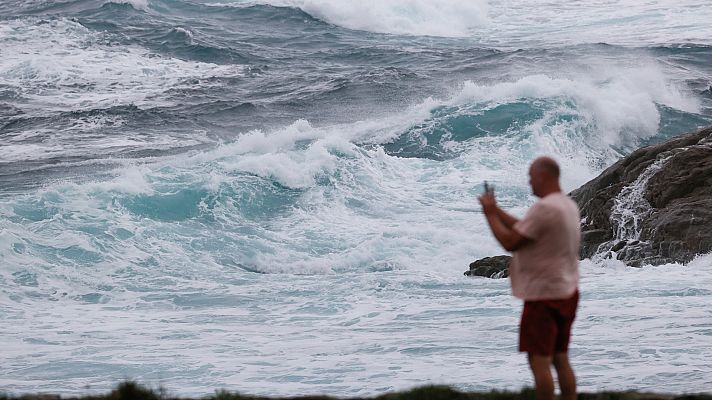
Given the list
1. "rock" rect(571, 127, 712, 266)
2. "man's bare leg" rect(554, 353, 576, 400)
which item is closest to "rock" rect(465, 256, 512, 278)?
"rock" rect(571, 127, 712, 266)

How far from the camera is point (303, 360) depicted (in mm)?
10102

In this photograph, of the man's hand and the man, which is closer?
the man's hand

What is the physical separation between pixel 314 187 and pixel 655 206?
25.3ft

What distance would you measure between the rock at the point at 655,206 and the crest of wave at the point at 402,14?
83.9 feet

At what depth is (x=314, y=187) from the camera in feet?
63.9

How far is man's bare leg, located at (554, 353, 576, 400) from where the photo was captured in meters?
5.71

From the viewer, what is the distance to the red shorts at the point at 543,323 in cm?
556

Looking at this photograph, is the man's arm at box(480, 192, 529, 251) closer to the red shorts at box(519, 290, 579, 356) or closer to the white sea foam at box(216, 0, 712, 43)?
the red shorts at box(519, 290, 579, 356)

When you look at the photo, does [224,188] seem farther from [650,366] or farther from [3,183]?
[650,366]

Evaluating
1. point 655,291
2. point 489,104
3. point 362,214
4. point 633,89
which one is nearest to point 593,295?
point 655,291

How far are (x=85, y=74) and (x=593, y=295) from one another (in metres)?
20.9

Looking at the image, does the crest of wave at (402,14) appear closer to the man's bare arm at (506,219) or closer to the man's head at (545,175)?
the man's head at (545,175)

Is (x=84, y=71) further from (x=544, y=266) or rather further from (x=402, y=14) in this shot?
(x=544, y=266)

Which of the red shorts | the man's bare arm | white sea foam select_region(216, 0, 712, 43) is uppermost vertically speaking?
white sea foam select_region(216, 0, 712, 43)
